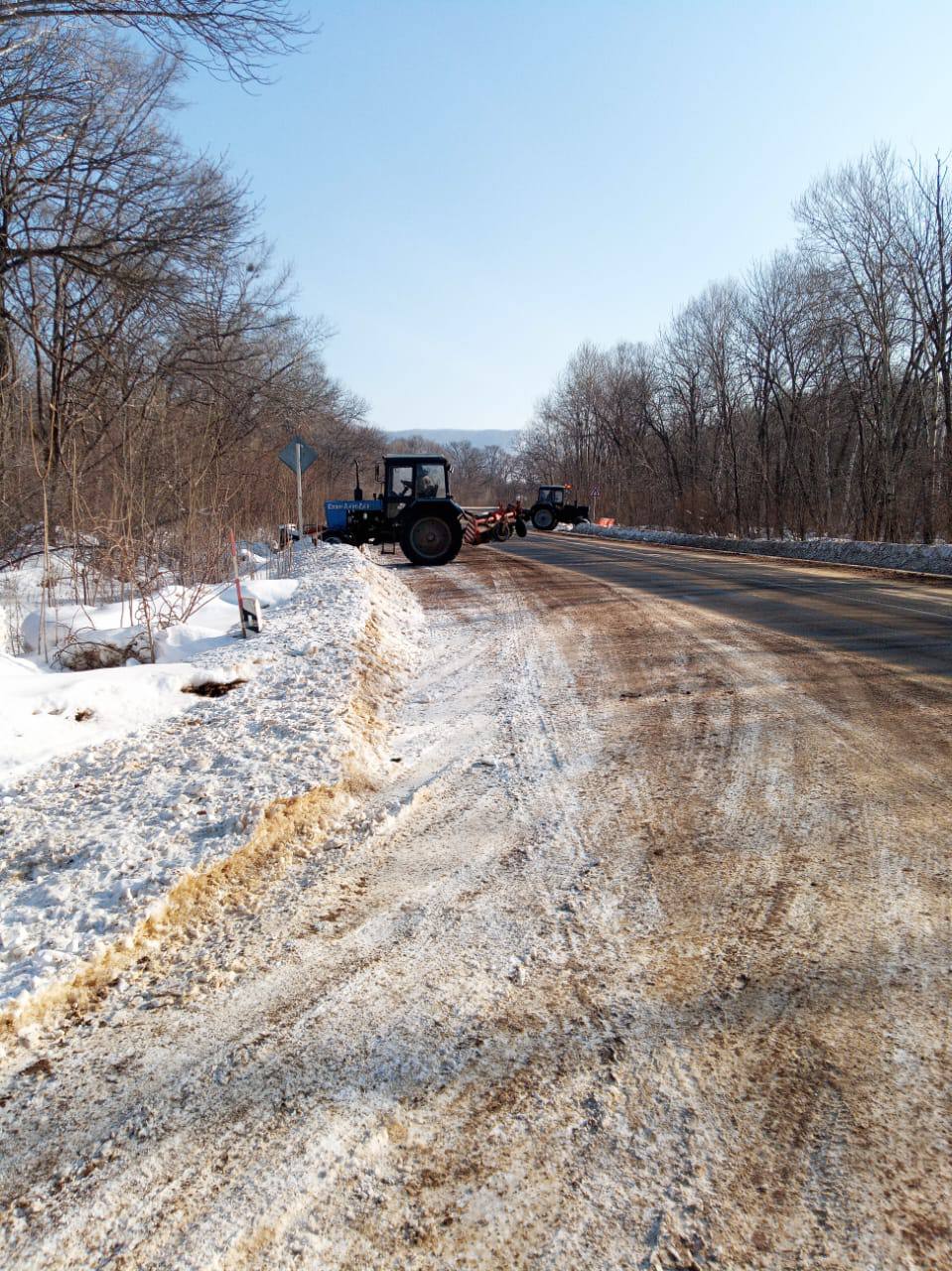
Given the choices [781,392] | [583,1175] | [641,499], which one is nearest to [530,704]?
[583,1175]

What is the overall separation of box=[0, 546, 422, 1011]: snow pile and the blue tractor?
1084 centimetres

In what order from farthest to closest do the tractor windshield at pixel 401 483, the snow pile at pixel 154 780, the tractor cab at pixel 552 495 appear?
the tractor cab at pixel 552 495
the tractor windshield at pixel 401 483
the snow pile at pixel 154 780

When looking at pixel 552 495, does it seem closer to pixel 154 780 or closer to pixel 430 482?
pixel 430 482

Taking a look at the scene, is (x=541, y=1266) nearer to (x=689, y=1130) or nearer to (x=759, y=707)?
(x=689, y=1130)

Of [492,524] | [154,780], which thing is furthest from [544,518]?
[154,780]

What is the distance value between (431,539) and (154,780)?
1420 centimetres

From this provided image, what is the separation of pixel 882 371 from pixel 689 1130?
98.0ft

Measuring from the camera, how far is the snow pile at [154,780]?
277 cm

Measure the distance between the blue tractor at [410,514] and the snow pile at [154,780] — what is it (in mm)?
10842

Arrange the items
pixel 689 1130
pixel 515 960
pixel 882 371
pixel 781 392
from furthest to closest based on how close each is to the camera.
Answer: pixel 781 392
pixel 882 371
pixel 515 960
pixel 689 1130

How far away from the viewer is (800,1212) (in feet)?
5.41

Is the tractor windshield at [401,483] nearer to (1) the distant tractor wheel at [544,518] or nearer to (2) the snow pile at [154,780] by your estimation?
(2) the snow pile at [154,780]

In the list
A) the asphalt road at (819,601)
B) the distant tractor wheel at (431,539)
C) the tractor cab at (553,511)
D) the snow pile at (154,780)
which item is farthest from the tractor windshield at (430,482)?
the tractor cab at (553,511)

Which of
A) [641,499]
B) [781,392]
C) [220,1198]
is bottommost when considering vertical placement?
[220,1198]
